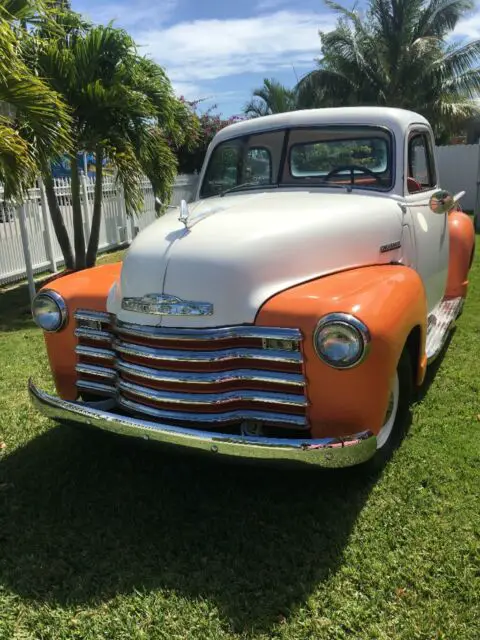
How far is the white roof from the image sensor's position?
3.85m

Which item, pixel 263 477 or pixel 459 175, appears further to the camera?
pixel 459 175

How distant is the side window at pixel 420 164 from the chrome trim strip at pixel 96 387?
2.30 meters

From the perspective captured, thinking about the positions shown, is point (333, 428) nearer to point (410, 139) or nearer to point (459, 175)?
point (410, 139)

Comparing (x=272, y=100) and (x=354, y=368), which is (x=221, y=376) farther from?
(x=272, y=100)

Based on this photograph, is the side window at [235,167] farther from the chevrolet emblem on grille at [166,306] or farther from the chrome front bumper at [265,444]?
the chrome front bumper at [265,444]

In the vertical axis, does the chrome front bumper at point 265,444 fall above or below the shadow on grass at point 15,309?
above

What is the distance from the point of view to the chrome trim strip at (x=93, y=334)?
298 cm

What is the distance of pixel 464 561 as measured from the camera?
2.46 metres

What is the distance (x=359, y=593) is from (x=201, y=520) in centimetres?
83

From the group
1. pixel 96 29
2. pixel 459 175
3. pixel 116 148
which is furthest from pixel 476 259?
pixel 459 175

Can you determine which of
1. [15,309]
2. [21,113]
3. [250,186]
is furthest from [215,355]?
[15,309]

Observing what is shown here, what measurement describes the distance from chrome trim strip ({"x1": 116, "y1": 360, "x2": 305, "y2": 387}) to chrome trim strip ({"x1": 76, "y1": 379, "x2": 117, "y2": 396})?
285 millimetres

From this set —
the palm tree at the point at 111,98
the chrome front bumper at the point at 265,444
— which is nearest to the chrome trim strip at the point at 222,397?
the chrome front bumper at the point at 265,444

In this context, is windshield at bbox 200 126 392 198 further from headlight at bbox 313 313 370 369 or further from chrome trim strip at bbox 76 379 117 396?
chrome trim strip at bbox 76 379 117 396
